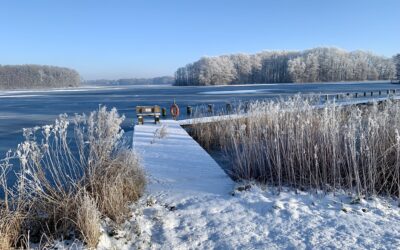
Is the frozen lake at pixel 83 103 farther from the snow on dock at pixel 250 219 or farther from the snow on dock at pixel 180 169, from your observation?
the snow on dock at pixel 250 219

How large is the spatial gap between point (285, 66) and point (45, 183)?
101m

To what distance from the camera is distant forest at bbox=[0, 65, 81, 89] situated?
125 m

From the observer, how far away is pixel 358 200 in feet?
14.1

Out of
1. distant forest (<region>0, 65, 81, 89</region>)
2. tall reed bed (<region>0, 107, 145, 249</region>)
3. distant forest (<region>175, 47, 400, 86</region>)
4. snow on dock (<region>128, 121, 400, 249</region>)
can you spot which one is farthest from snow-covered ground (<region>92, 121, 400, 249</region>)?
distant forest (<region>0, 65, 81, 89</region>)

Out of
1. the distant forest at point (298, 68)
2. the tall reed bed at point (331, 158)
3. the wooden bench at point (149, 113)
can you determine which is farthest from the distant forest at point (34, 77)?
the tall reed bed at point (331, 158)

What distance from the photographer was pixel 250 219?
3.91 meters

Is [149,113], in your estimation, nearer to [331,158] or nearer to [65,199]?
[331,158]

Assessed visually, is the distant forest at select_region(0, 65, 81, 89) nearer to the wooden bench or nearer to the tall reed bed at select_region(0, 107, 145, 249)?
the wooden bench

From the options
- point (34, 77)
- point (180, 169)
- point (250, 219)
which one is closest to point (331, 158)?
point (250, 219)

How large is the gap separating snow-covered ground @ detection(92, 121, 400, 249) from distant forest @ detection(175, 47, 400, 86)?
87.0m

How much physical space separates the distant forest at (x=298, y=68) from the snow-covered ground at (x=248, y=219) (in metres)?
87.0

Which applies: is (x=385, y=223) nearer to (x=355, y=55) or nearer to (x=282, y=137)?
(x=282, y=137)

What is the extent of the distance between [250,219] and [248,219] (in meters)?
0.02

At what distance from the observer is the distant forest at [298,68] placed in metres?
90.6
